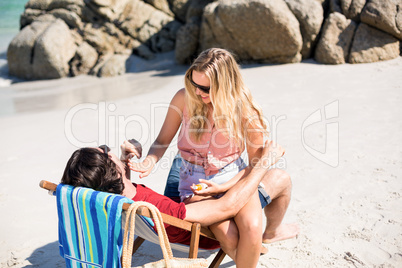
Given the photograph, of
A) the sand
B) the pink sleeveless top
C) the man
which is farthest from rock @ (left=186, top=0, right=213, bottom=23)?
the man

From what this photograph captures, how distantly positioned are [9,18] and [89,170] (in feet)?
88.1

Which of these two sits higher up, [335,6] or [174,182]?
[335,6]

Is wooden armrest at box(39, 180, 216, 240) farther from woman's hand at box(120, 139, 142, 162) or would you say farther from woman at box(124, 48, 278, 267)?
woman's hand at box(120, 139, 142, 162)

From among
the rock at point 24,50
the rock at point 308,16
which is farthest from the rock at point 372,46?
the rock at point 24,50

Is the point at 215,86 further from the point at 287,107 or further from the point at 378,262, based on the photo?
the point at 287,107

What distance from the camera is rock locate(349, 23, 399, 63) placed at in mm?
7934

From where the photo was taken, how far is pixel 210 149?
2.67m

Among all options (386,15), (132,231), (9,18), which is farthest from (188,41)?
(9,18)

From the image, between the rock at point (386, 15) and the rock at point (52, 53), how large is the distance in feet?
23.5

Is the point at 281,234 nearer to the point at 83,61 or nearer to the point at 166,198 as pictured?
the point at 166,198

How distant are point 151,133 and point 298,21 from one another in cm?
471

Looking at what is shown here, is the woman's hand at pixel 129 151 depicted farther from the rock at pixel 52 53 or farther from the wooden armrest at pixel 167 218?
the rock at pixel 52 53

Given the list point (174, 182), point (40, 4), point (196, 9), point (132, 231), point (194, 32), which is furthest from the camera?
point (40, 4)

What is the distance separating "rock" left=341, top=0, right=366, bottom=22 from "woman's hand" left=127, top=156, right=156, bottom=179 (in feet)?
22.9
